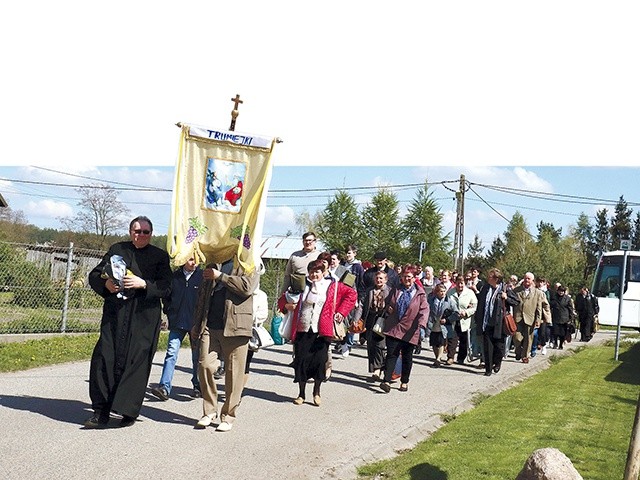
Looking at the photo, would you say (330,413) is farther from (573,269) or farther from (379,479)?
(573,269)

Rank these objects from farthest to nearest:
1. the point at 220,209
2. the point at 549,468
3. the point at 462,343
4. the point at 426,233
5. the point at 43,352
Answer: the point at 426,233 < the point at 462,343 < the point at 43,352 < the point at 220,209 < the point at 549,468

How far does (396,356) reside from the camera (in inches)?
484

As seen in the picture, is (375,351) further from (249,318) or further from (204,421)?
(204,421)

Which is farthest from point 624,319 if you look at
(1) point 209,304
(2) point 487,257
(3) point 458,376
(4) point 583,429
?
(2) point 487,257

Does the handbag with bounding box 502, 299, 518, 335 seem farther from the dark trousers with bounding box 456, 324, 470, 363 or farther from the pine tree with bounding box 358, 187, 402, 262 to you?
the pine tree with bounding box 358, 187, 402, 262

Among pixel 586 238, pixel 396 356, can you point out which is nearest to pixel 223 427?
pixel 396 356

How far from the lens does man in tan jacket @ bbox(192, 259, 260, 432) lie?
27.5 ft

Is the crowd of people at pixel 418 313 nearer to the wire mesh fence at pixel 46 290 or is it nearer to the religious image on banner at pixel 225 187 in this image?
the religious image on banner at pixel 225 187

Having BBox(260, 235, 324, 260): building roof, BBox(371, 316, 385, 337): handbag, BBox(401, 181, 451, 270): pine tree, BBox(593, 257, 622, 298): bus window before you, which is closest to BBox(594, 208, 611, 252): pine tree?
BBox(260, 235, 324, 260): building roof

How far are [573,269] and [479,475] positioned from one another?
161 ft

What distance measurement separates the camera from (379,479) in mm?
7000

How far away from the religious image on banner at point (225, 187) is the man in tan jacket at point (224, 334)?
1719 mm

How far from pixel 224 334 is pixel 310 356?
2504 mm

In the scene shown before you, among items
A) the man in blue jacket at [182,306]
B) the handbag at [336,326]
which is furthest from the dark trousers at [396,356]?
the man in blue jacket at [182,306]
